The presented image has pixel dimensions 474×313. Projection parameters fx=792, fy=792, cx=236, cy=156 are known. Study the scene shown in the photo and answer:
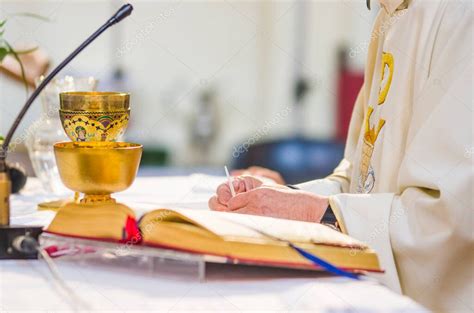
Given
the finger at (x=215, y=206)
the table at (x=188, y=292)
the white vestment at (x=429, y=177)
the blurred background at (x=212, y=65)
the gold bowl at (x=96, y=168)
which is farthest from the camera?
the blurred background at (x=212, y=65)

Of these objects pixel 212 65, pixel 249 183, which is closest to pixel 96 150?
pixel 249 183

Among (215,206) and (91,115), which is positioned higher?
(91,115)

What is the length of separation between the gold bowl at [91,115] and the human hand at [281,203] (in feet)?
A: 0.78

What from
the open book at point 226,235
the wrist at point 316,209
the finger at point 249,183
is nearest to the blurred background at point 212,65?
the finger at point 249,183

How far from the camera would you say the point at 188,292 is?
3.13 ft

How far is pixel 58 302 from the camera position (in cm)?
93

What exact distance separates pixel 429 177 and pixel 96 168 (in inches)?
19.7

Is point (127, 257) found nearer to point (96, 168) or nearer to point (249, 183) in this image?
point (96, 168)

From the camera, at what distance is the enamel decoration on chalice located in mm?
1079

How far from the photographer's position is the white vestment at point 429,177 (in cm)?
118

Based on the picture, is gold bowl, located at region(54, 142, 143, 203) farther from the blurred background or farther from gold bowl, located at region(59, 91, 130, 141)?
the blurred background

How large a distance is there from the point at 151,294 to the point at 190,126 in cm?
656

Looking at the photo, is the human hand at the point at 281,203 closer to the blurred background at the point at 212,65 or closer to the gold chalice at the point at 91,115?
the gold chalice at the point at 91,115

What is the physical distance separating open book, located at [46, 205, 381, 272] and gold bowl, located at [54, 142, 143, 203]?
4 centimetres
